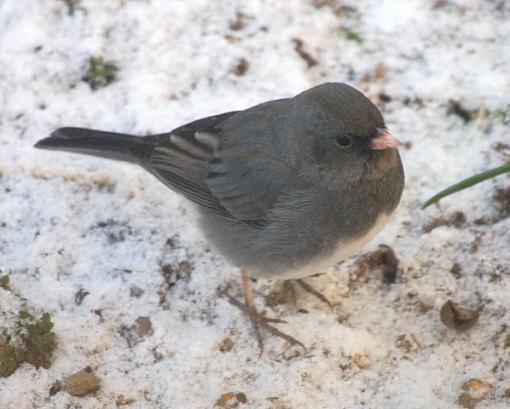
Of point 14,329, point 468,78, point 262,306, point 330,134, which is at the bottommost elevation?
point 262,306

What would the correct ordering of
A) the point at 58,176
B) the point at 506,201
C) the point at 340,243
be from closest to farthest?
the point at 340,243
the point at 506,201
the point at 58,176

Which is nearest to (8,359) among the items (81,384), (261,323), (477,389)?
(81,384)

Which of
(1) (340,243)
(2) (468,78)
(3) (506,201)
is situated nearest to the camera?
(1) (340,243)

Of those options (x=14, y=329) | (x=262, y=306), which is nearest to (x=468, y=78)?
(x=262, y=306)

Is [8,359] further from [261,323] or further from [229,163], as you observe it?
[229,163]

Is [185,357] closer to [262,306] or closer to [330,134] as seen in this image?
[262,306]

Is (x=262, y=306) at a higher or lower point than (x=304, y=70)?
lower
